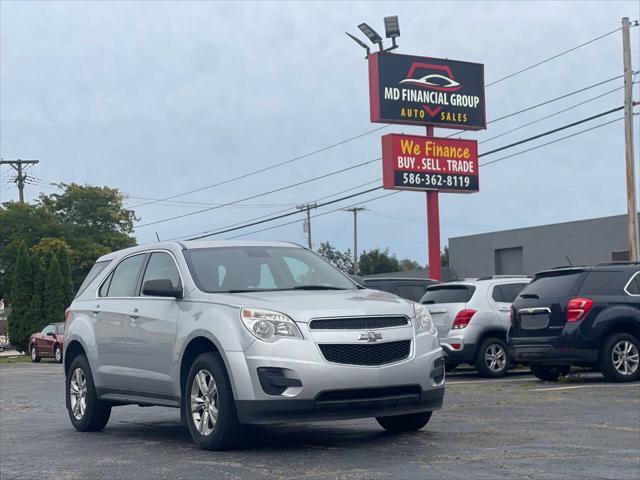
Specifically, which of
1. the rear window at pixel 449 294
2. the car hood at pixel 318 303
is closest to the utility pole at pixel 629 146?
the rear window at pixel 449 294

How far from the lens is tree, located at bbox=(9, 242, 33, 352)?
53156mm

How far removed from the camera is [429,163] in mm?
33719

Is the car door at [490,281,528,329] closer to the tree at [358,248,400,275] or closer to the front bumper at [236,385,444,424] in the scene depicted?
the front bumper at [236,385,444,424]

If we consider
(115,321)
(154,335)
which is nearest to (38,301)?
(115,321)

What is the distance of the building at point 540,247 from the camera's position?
153 ft

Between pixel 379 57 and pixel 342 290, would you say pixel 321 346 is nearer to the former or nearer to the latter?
pixel 342 290

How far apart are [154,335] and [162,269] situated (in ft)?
2.61

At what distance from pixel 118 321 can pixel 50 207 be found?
81.4 m

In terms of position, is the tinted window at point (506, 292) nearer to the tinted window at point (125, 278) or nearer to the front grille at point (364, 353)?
the tinted window at point (125, 278)

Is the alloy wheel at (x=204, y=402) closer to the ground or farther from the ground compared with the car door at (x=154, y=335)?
closer to the ground

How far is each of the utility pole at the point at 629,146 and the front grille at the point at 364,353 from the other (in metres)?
21.9

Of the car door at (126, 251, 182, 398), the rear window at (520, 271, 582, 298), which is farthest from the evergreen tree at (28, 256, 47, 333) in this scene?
the car door at (126, 251, 182, 398)

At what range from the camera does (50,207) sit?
8944cm

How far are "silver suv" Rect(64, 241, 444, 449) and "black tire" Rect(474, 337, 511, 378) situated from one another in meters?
8.33
